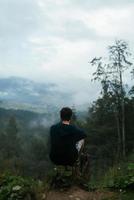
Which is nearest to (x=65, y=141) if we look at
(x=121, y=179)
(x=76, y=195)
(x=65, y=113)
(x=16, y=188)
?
(x=65, y=113)

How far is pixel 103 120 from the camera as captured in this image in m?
54.8

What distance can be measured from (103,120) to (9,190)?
46.8 m

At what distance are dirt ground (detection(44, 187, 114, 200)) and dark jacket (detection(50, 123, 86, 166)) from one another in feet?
1.67

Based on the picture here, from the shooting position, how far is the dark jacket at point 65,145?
9.04m

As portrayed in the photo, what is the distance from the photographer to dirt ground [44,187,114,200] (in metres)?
8.47

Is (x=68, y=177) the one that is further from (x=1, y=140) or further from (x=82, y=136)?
(x=1, y=140)

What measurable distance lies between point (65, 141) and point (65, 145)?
2.7 inches

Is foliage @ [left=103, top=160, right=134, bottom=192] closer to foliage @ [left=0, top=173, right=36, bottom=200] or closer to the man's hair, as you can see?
the man's hair

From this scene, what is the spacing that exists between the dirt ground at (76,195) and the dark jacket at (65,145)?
51cm

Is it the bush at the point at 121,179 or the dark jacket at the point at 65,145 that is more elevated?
the dark jacket at the point at 65,145

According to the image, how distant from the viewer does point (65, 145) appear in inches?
357

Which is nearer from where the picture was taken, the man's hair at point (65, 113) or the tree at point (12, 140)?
the man's hair at point (65, 113)

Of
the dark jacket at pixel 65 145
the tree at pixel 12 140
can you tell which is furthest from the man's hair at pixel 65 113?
the tree at pixel 12 140

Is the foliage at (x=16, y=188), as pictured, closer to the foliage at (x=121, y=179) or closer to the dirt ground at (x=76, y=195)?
the dirt ground at (x=76, y=195)
